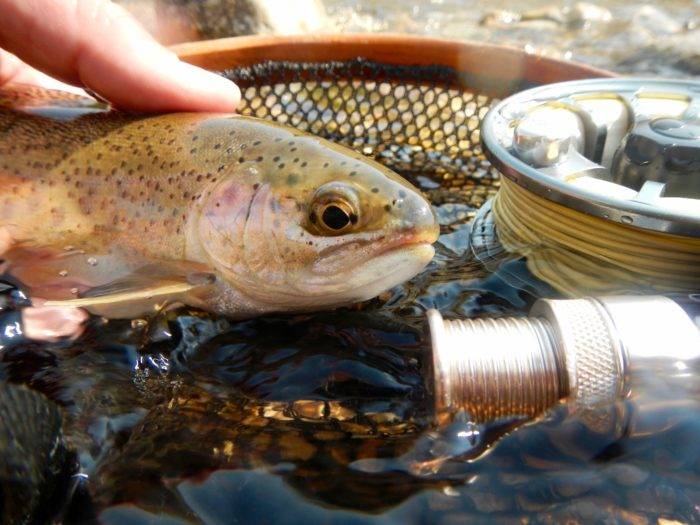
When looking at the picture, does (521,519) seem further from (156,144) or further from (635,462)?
(156,144)

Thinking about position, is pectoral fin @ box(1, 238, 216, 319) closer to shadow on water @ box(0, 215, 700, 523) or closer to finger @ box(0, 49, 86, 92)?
shadow on water @ box(0, 215, 700, 523)

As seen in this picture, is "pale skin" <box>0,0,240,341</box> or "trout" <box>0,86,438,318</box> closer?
"trout" <box>0,86,438,318</box>

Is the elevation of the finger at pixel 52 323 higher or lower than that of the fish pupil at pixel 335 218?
lower

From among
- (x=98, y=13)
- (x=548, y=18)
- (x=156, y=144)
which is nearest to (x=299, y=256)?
(x=156, y=144)

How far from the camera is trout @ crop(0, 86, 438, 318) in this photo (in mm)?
1603

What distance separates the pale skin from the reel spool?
92cm

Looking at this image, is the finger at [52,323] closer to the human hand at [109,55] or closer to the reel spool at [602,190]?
the human hand at [109,55]

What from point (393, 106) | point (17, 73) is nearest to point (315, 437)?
point (393, 106)

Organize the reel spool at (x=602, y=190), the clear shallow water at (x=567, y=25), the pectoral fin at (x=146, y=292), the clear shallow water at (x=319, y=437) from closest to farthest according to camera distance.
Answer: the clear shallow water at (x=319, y=437), the reel spool at (x=602, y=190), the pectoral fin at (x=146, y=292), the clear shallow water at (x=567, y=25)

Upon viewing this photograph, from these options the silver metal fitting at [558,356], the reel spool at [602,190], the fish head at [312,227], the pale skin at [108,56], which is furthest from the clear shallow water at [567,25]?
the silver metal fitting at [558,356]

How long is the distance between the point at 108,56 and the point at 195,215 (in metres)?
0.75

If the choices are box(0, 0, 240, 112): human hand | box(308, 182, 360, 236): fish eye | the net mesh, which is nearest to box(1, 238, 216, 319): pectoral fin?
box(308, 182, 360, 236): fish eye

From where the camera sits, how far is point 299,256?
164cm

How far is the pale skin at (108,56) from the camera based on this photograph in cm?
207
